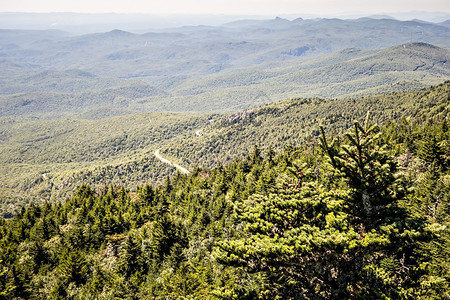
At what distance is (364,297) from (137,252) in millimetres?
47258

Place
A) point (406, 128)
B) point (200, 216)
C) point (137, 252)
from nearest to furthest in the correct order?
point (137, 252)
point (200, 216)
point (406, 128)

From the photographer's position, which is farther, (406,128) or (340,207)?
(406,128)

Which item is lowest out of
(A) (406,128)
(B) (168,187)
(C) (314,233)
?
(B) (168,187)

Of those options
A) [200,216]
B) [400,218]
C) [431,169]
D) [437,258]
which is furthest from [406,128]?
[400,218]

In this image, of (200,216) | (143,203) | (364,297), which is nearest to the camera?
(364,297)

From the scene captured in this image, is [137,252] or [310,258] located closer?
[310,258]

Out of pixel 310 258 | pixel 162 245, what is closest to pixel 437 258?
pixel 310 258

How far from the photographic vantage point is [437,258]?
25.4 meters

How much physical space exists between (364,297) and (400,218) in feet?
15.5

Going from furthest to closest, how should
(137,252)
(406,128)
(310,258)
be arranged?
(406,128) → (137,252) → (310,258)

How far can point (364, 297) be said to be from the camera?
50.6 ft

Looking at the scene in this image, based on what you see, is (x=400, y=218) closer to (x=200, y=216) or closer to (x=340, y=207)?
(x=340, y=207)

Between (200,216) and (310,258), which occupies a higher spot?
(310,258)

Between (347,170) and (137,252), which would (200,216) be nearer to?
(137,252)
